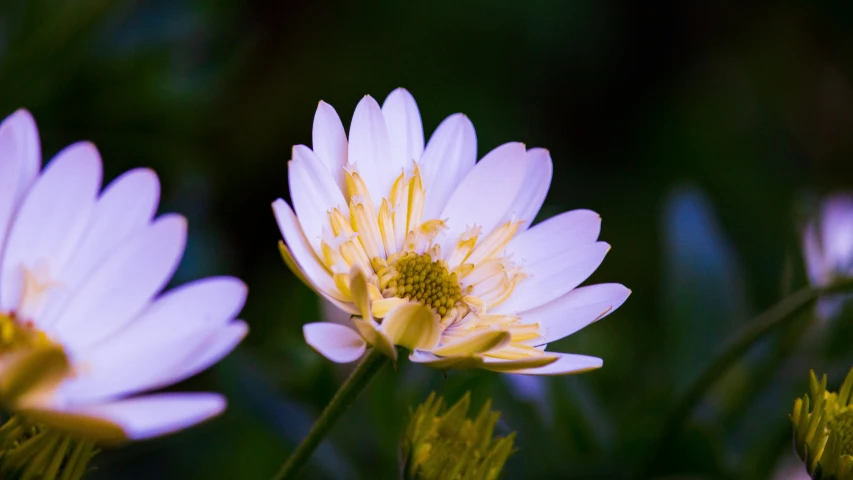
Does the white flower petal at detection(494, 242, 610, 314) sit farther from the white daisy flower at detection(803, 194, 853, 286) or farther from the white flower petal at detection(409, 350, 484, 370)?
the white daisy flower at detection(803, 194, 853, 286)

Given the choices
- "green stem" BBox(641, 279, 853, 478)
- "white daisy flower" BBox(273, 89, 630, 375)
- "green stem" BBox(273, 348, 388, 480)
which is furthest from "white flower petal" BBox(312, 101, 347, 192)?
"green stem" BBox(641, 279, 853, 478)

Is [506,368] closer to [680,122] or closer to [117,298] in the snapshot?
[117,298]

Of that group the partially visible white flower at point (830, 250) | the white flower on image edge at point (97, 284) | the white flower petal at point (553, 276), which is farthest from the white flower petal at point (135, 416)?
the partially visible white flower at point (830, 250)

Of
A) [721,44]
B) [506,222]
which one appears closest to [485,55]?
[721,44]

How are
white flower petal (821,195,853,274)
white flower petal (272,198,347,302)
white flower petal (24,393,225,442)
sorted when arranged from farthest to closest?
1. white flower petal (821,195,853,274)
2. white flower petal (272,198,347,302)
3. white flower petal (24,393,225,442)

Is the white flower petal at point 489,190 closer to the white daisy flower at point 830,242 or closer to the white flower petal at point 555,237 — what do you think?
the white flower petal at point 555,237

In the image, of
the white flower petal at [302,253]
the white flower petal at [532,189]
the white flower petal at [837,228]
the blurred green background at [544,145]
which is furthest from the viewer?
the white flower petal at [837,228]

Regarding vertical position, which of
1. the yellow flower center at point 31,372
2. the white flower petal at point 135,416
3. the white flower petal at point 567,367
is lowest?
the white flower petal at point 567,367
